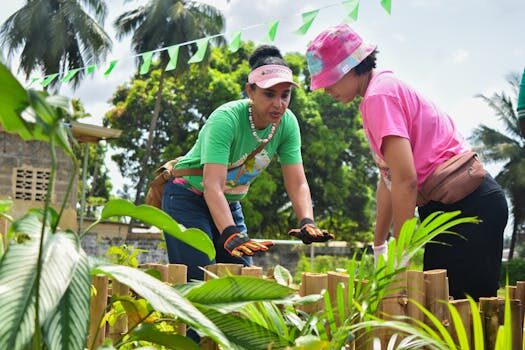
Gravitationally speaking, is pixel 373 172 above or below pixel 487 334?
above

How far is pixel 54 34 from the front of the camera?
2659 centimetres

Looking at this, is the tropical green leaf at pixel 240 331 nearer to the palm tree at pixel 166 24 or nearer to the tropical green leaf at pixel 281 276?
the tropical green leaf at pixel 281 276

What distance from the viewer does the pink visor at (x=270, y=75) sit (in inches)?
121

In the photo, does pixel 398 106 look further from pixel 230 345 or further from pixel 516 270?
pixel 516 270

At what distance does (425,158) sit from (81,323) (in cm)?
176

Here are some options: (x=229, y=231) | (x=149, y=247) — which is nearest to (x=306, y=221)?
(x=229, y=231)

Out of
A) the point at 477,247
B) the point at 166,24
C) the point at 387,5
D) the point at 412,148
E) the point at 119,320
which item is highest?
the point at 166,24

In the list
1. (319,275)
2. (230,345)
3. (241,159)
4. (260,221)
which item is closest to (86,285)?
(230,345)

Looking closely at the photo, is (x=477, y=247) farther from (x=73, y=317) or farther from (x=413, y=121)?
Answer: (x=73, y=317)

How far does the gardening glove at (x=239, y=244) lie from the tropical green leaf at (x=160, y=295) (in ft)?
4.29

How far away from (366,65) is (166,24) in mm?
27229

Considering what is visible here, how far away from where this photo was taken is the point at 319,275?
1.98m

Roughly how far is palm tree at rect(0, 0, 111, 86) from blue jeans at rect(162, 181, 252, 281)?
925 inches

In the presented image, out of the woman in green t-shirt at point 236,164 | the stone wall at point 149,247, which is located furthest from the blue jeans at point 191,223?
the stone wall at point 149,247
